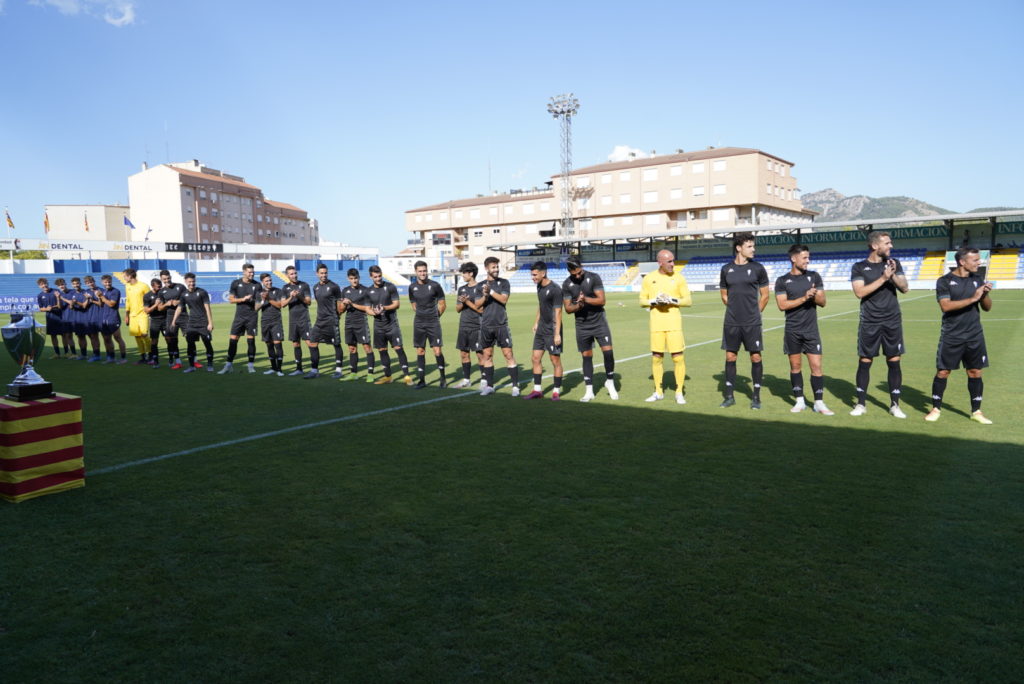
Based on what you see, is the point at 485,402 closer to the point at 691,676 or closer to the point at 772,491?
the point at 772,491

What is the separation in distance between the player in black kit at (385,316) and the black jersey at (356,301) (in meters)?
0.15

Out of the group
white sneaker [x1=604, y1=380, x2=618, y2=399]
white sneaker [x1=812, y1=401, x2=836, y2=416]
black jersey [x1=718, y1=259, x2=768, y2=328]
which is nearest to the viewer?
white sneaker [x1=812, y1=401, x2=836, y2=416]

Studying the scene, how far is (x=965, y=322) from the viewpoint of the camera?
24.7ft

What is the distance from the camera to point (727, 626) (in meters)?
3.33

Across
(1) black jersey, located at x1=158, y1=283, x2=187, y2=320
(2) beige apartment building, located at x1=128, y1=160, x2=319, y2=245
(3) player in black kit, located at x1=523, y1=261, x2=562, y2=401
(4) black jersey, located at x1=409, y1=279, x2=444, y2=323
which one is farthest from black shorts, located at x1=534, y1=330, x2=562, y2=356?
(2) beige apartment building, located at x1=128, y1=160, x2=319, y2=245

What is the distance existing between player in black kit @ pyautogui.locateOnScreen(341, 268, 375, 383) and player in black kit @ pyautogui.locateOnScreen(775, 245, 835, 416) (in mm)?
6724

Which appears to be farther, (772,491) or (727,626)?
(772,491)

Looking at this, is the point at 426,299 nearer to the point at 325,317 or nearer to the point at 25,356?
the point at 325,317

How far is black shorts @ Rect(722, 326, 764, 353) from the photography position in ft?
28.5

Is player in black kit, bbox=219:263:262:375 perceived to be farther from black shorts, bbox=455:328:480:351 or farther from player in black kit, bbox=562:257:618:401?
player in black kit, bbox=562:257:618:401

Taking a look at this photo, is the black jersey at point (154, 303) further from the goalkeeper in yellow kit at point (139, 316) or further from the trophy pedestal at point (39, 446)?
the trophy pedestal at point (39, 446)

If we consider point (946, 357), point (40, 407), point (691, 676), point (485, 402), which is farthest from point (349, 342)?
point (691, 676)

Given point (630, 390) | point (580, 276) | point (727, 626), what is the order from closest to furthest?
1. point (727, 626)
2. point (580, 276)
3. point (630, 390)

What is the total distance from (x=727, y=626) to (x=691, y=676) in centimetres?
50
